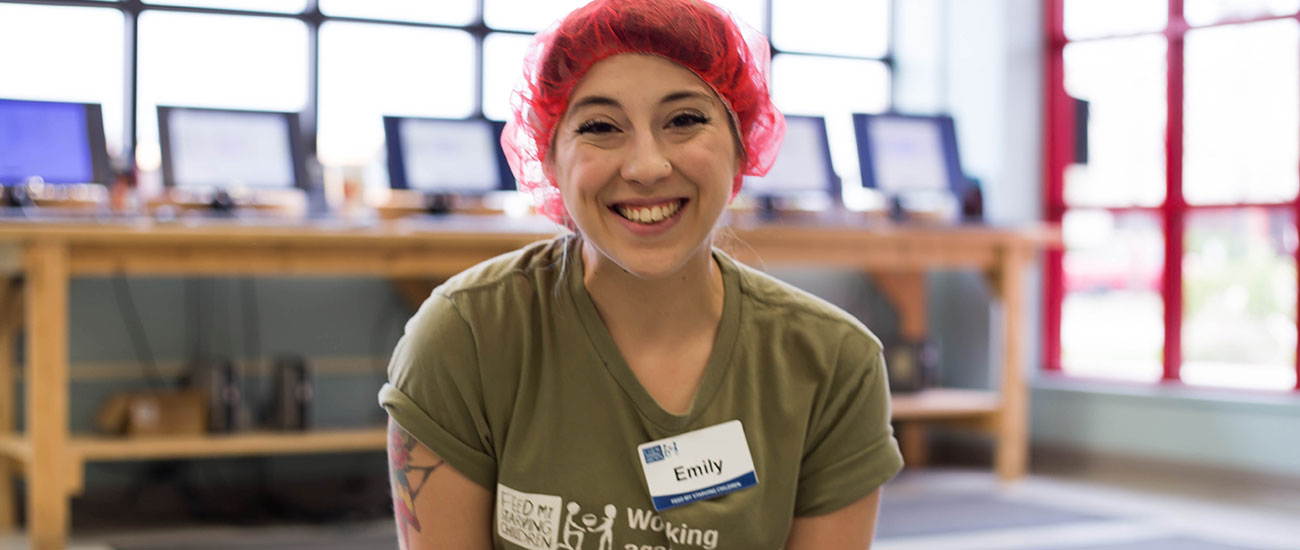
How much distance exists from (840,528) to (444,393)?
399mm

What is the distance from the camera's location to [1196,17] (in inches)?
149

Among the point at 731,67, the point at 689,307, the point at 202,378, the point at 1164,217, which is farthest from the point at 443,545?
the point at 1164,217

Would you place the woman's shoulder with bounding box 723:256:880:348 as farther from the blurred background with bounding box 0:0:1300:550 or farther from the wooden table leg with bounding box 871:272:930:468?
the wooden table leg with bounding box 871:272:930:468

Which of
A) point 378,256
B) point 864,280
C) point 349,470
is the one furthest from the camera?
point 864,280

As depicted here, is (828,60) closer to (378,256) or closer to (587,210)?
(378,256)

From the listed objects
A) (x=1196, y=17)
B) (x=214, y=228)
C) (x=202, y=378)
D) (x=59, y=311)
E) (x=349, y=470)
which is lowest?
(x=349, y=470)

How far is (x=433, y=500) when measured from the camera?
1.07 meters

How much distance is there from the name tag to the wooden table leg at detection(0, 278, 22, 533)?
8.08 feet

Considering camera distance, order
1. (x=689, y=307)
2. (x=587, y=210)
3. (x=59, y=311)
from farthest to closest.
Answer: (x=59, y=311) < (x=689, y=307) < (x=587, y=210)

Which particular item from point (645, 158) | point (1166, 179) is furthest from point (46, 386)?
point (1166, 179)

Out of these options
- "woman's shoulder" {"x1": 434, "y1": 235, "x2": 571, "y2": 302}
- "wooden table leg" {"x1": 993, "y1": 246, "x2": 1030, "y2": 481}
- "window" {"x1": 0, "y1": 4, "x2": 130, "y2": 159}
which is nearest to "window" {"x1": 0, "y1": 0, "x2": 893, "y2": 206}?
"window" {"x1": 0, "y1": 4, "x2": 130, "y2": 159}

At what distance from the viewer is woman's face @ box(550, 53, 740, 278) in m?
1.02

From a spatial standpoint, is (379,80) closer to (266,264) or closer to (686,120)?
(266,264)

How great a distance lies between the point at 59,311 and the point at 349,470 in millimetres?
1195
